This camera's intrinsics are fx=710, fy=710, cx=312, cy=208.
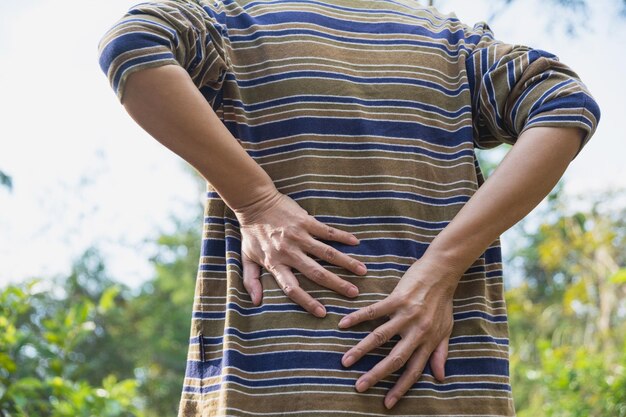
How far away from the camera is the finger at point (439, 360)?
945mm

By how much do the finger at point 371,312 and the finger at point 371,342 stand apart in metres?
0.02

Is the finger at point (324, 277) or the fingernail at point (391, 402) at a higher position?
the finger at point (324, 277)

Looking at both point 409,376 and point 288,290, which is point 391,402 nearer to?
point 409,376

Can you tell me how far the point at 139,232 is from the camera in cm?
1652

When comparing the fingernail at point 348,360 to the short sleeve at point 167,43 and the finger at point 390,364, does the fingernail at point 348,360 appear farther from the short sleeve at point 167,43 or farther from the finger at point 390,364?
the short sleeve at point 167,43

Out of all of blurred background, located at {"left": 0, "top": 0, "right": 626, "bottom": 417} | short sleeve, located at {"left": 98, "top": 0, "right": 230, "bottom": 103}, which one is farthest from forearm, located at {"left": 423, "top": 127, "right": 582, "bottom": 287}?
blurred background, located at {"left": 0, "top": 0, "right": 626, "bottom": 417}

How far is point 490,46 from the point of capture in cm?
111

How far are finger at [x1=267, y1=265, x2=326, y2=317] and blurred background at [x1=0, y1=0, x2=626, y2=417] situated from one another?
7.87 ft

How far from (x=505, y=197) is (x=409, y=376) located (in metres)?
0.27

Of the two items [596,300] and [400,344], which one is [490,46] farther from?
[596,300]

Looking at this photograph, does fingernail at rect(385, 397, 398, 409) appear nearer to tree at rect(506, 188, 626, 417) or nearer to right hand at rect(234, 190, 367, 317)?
right hand at rect(234, 190, 367, 317)

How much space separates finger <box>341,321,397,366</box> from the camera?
896mm

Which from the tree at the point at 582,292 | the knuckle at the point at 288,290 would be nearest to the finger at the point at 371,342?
the knuckle at the point at 288,290

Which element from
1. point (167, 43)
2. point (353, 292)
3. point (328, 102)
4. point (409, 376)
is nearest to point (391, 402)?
point (409, 376)
